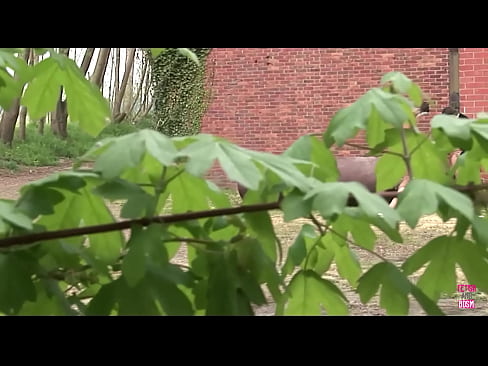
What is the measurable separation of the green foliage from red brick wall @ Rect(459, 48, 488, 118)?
9157 millimetres

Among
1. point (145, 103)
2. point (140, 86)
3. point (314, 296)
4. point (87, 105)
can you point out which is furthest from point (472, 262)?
point (140, 86)

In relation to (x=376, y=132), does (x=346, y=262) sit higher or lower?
lower

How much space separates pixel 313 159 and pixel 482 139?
225 mm

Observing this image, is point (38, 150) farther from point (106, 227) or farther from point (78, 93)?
point (106, 227)

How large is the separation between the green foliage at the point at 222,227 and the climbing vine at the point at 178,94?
10.9 m

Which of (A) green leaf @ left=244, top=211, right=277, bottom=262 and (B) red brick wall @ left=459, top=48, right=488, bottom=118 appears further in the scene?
(B) red brick wall @ left=459, top=48, right=488, bottom=118

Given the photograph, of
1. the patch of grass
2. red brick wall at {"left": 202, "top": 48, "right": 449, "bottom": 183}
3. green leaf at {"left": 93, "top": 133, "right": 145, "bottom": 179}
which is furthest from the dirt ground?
red brick wall at {"left": 202, "top": 48, "right": 449, "bottom": 183}

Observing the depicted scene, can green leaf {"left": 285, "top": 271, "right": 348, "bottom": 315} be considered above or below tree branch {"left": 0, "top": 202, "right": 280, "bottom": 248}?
below

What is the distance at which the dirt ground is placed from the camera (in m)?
1.43

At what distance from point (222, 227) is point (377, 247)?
5197 millimetres

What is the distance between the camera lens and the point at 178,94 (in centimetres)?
1223

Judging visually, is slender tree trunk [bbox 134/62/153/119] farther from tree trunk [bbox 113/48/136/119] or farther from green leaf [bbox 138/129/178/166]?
green leaf [bbox 138/129/178/166]
